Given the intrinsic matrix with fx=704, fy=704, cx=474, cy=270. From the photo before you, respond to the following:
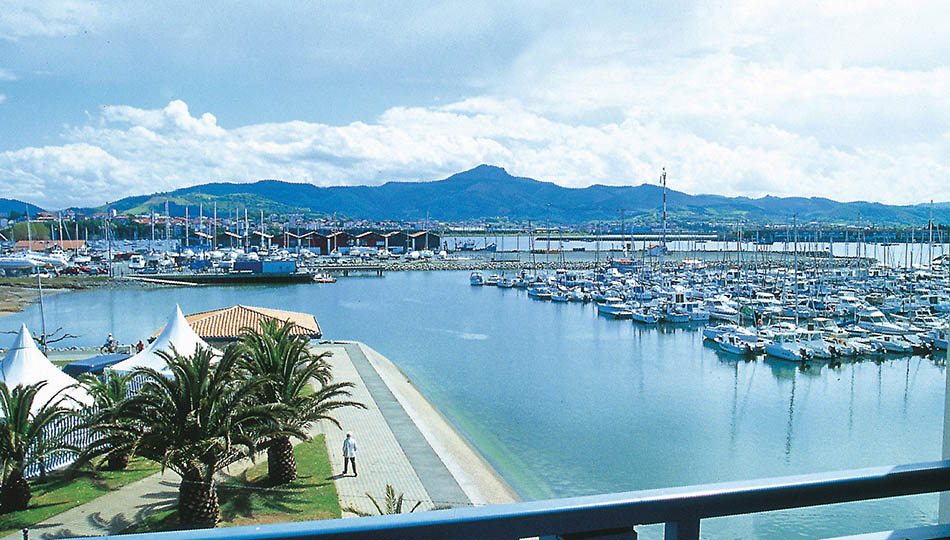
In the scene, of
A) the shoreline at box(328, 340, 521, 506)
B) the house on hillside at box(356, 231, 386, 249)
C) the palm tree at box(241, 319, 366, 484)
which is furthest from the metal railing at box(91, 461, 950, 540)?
the house on hillside at box(356, 231, 386, 249)

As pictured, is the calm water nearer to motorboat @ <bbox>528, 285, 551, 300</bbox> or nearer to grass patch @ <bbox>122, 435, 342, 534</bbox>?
grass patch @ <bbox>122, 435, 342, 534</bbox>

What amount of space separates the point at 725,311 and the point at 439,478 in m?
32.8

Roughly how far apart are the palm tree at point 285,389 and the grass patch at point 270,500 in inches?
11.6

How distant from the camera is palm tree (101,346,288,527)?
986 centimetres

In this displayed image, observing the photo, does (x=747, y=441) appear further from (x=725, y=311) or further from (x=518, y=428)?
(x=725, y=311)

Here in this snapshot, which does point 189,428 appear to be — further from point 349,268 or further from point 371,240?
point 371,240

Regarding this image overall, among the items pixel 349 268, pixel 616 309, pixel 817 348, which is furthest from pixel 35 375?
pixel 349 268

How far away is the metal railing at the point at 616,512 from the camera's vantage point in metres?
1.07

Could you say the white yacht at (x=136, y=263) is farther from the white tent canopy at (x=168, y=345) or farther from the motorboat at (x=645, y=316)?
the white tent canopy at (x=168, y=345)

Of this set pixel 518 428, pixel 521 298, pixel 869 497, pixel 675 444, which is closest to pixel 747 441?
pixel 675 444

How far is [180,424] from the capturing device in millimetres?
10023

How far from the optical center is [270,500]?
11.5 metres

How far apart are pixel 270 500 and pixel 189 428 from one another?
220 centimetres

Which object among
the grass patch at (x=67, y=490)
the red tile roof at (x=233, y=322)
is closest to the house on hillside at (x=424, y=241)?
the red tile roof at (x=233, y=322)
